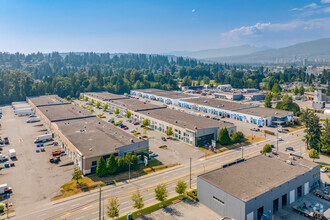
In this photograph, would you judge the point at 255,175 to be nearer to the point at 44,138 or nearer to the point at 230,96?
the point at 44,138

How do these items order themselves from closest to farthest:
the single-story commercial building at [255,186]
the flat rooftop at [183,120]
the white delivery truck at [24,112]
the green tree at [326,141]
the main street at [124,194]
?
the single-story commercial building at [255,186] < the main street at [124,194] < the green tree at [326,141] < the flat rooftop at [183,120] < the white delivery truck at [24,112]

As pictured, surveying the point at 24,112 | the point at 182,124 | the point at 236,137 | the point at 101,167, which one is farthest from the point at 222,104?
the point at 24,112

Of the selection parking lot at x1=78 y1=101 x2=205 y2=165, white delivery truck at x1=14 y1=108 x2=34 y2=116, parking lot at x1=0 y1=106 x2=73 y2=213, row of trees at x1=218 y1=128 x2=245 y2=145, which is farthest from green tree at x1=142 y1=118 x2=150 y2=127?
white delivery truck at x1=14 y1=108 x2=34 y2=116

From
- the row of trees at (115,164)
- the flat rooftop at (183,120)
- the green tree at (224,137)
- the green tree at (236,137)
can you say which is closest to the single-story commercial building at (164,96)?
the flat rooftop at (183,120)

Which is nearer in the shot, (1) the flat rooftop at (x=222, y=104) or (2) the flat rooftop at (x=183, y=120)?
(2) the flat rooftop at (x=183, y=120)

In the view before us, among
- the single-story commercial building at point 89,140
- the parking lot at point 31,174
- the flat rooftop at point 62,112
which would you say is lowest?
the parking lot at point 31,174

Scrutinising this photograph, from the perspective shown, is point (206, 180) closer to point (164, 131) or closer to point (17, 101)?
point (164, 131)

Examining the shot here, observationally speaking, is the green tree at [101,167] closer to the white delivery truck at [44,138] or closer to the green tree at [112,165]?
the green tree at [112,165]
